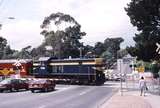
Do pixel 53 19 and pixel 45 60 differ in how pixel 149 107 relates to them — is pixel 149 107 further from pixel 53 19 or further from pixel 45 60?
pixel 53 19

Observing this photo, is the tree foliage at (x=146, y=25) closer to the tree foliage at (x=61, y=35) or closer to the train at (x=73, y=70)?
the train at (x=73, y=70)

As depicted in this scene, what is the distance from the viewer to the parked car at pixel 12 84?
45812 millimetres

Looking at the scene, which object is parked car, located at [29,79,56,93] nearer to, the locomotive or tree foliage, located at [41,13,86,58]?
the locomotive

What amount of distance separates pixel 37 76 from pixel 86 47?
202ft

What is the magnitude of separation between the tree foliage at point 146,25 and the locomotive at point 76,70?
11762mm

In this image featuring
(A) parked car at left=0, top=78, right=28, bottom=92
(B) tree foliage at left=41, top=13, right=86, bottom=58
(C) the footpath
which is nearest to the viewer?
(C) the footpath

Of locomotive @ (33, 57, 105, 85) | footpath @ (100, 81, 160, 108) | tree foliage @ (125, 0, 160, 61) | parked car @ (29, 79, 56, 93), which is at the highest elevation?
tree foliage @ (125, 0, 160, 61)

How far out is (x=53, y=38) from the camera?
10588cm

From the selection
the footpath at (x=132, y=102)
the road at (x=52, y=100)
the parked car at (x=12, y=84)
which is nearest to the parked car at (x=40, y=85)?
the parked car at (x=12, y=84)

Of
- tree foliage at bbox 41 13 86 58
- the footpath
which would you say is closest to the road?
the footpath

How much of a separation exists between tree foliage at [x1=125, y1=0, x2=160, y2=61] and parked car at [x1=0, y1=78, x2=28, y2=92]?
12.6 m

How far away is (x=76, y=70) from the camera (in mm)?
62031

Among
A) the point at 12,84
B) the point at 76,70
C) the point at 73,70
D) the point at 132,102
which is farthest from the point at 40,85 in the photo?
the point at 132,102

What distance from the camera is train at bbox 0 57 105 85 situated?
6122 cm
